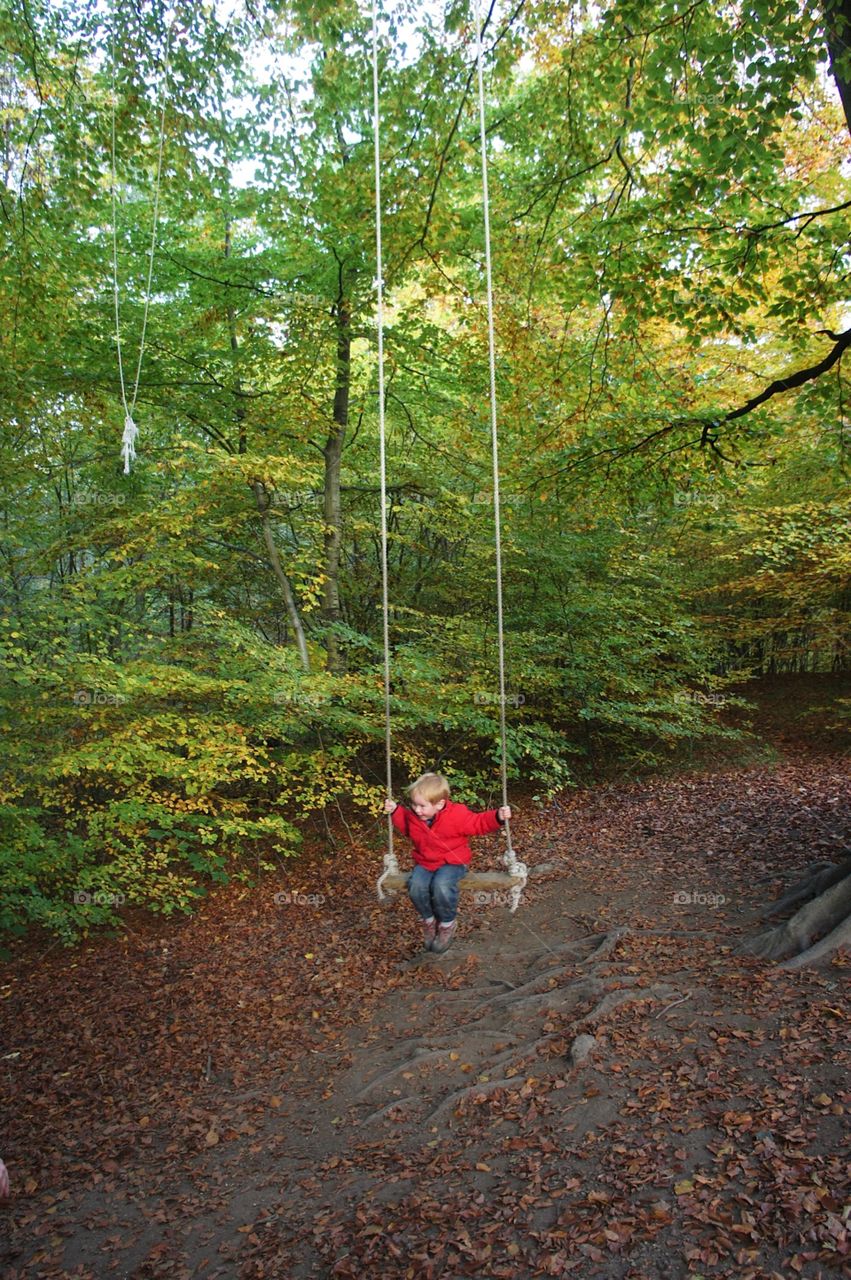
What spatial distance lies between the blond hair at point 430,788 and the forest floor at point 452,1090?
4.08 ft

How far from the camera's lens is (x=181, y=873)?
812cm

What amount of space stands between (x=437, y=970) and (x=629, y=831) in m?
3.48

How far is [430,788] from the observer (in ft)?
15.8

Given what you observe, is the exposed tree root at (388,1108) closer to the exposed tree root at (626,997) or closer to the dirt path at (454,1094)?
the dirt path at (454,1094)

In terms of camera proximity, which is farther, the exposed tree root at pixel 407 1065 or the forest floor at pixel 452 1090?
the exposed tree root at pixel 407 1065

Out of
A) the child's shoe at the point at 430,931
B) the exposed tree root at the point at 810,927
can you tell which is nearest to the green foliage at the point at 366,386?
the child's shoe at the point at 430,931

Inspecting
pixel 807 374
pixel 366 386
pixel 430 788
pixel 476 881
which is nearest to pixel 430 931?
pixel 476 881

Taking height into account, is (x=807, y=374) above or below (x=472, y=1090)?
above

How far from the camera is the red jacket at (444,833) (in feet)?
16.0

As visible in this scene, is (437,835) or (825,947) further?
(437,835)

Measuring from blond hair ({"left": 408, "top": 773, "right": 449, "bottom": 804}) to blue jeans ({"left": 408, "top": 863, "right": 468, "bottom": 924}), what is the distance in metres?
0.46

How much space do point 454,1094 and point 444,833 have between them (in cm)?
152

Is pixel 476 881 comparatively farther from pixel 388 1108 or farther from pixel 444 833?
pixel 388 1108

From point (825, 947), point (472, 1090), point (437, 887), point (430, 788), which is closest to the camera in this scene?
point (472, 1090)
